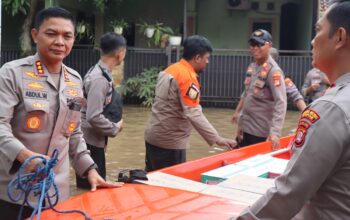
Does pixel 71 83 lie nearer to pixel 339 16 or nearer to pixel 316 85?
pixel 339 16

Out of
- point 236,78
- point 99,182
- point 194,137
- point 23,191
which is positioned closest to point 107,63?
point 99,182

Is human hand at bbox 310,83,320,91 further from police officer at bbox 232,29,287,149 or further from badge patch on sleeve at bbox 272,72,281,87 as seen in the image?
badge patch on sleeve at bbox 272,72,281,87

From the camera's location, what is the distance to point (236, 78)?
43.0 feet

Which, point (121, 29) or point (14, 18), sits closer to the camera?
point (121, 29)

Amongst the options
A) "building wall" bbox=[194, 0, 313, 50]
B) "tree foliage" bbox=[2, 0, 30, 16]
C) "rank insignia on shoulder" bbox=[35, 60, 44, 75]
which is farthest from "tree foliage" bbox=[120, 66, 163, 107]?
"rank insignia on shoulder" bbox=[35, 60, 44, 75]

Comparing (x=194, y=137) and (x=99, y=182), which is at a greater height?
(x=99, y=182)

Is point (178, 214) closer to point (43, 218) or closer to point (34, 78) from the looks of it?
point (43, 218)

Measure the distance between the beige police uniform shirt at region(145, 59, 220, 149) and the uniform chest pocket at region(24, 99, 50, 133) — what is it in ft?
5.65

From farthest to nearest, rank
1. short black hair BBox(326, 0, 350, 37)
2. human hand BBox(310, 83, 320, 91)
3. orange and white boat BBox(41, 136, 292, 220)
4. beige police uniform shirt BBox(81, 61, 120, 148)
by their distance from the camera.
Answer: human hand BBox(310, 83, 320, 91), beige police uniform shirt BBox(81, 61, 120, 148), orange and white boat BBox(41, 136, 292, 220), short black hair BBox(326, 0, 350, 37)

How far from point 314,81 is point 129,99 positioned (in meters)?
7.96

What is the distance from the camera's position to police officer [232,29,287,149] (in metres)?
4.65

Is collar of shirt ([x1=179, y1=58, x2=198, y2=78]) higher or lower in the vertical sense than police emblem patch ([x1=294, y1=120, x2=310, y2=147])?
higher

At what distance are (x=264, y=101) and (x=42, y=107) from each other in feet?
9.44

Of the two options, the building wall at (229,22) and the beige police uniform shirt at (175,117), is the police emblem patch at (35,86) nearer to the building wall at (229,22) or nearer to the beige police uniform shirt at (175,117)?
the beige police uniform shirt at (175,117)
